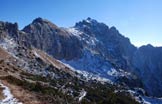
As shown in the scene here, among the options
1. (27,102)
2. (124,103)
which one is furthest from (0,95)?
(124,103)

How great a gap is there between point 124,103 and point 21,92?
358ft

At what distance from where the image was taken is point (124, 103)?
160 m

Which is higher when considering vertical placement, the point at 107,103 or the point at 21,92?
the point at 107,103

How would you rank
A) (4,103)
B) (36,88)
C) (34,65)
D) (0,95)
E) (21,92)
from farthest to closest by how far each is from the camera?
(34,65), (36,88), (21,92), (0,95), (4,103)

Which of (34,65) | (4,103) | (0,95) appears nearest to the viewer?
(4,103)

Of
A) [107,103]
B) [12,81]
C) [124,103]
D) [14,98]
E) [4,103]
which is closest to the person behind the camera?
[4,103]

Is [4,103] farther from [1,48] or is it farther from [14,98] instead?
[1,48]

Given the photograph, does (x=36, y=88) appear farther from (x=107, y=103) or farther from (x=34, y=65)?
(x=34, y=65)

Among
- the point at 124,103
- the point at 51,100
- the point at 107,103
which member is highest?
the point at 124,103

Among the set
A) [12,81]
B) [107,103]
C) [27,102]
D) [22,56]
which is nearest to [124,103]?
[107,103]

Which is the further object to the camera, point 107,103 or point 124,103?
point 124,103

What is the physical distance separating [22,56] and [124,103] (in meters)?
74.7

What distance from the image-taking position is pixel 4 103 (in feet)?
154

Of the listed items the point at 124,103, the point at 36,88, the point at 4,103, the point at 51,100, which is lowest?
the point at 4,103
